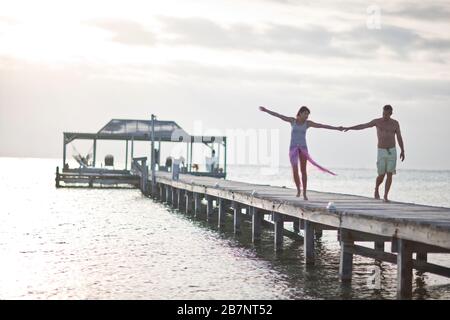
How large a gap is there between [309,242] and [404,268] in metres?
4.43

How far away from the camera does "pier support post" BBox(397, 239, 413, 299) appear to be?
38.7 ft

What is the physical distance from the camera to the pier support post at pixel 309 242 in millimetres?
15789

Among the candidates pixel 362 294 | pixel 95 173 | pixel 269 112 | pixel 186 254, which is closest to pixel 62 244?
pixel 186 254

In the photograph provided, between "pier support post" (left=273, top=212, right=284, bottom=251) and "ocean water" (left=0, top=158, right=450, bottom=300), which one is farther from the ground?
"pier support post" (left=273, top=212, right=284, bottom=251)

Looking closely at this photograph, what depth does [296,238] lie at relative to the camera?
70.3 feet

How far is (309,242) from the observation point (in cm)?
1623

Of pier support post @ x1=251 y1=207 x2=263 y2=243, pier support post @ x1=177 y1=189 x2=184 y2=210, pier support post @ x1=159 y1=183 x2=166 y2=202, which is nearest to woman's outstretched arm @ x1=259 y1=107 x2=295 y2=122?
pier support post @ x1=251 y1=207 x2=263 y2=243

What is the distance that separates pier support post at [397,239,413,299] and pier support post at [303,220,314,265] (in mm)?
3950

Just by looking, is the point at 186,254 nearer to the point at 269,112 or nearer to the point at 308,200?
the point at 308,200

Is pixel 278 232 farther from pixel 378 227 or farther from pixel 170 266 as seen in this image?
pixel 378 227

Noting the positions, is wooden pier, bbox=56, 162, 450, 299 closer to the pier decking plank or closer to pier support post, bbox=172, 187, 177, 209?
the pier decking plank
